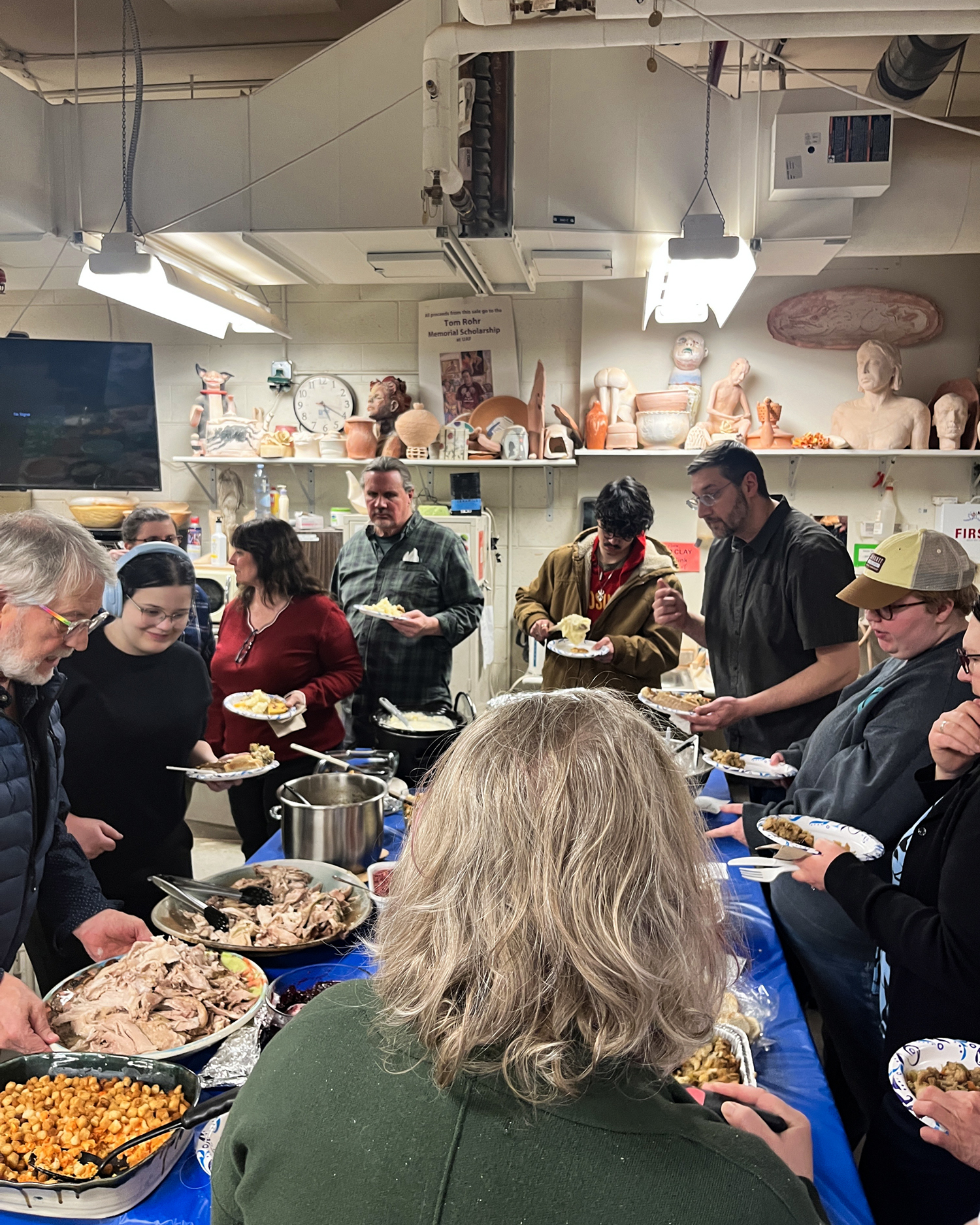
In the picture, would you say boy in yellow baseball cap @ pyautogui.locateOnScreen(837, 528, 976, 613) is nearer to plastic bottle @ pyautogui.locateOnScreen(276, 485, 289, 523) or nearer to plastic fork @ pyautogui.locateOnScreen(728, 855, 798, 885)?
plastic fork @ pyautogui.locateOnScreen(728, 855, 798, 885)

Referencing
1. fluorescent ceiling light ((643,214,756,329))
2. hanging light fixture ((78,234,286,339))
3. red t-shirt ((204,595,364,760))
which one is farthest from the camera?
hanging light fixture ((78,234,286,339))

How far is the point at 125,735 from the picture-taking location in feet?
7.64

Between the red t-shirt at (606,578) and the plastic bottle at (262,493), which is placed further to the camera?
the plastic bottle at (262,493)

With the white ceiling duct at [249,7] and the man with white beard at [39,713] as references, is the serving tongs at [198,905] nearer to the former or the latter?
the man with white beard at [39,713]

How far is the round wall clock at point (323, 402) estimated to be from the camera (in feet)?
17.7

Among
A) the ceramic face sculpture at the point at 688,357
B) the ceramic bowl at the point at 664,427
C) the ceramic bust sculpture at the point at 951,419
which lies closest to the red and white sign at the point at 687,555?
the ceramic bowl at the point at 664,427

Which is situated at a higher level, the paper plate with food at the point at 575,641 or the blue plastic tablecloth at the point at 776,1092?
the paper plate with food at the point at 575,641

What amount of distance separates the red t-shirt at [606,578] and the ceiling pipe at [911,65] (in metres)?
2.04

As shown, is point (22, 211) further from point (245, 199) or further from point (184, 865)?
point (184, 865)

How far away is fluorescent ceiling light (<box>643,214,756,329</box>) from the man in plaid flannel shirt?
1.40 metres

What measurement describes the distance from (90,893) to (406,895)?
1.24m

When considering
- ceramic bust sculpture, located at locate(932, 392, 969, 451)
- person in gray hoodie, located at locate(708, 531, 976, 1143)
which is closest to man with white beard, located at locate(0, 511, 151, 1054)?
person in gray hoodie, located at locate(708, 531, 976, 1143)

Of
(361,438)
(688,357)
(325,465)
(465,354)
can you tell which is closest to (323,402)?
(325,465)

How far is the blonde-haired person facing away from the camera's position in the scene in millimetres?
701
